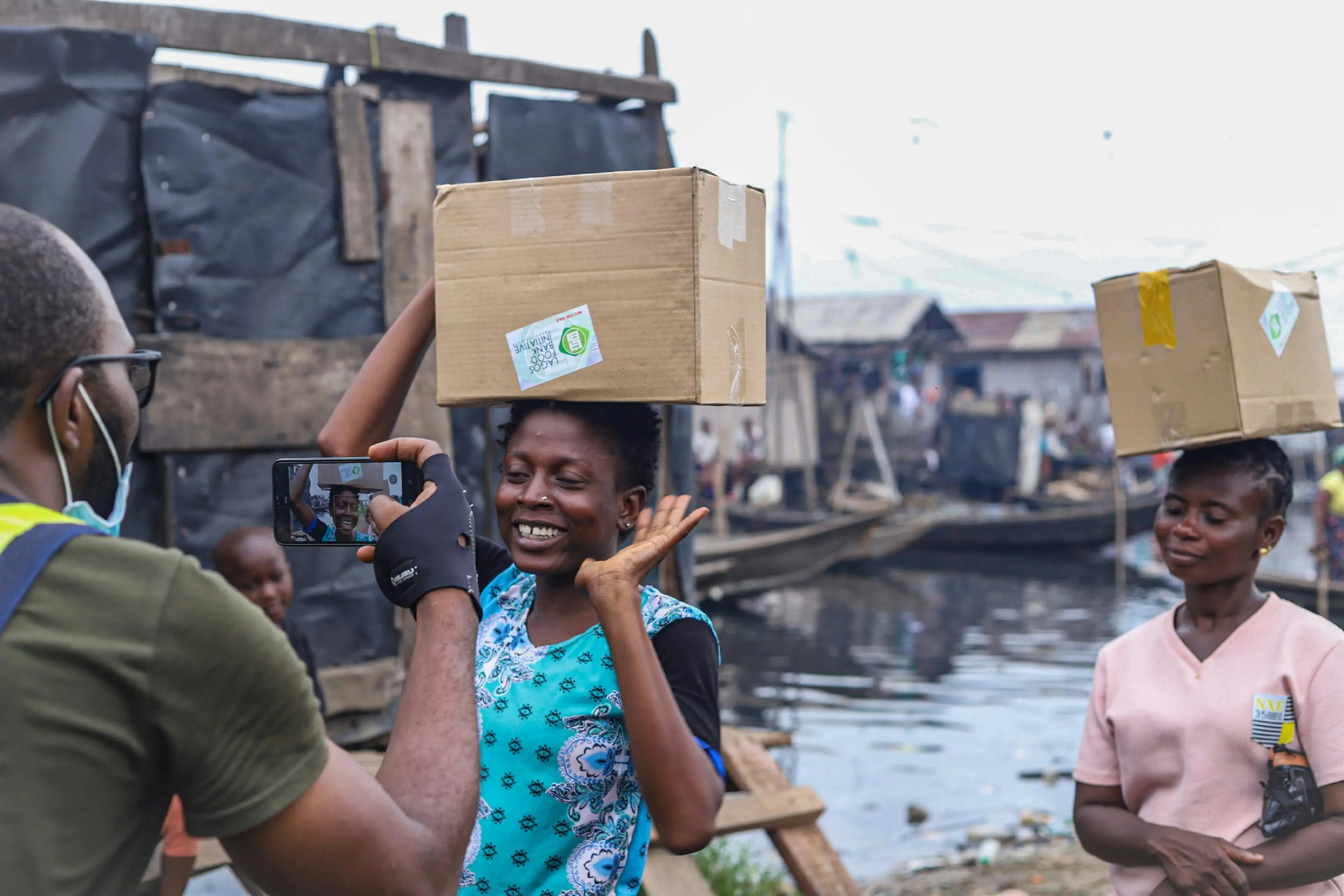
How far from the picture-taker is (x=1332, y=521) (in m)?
11.5

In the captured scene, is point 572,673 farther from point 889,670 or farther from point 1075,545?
point 1075,545

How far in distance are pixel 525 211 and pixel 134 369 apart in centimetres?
78

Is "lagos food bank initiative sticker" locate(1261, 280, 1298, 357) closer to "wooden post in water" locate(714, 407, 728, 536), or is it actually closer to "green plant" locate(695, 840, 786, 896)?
"green plant" locate(695, 840, 786, 896)

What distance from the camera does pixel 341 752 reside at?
126 centimetres

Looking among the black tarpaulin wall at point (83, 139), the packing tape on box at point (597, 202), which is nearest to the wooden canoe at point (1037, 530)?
the black tarpaulin wall at point (83, 139)

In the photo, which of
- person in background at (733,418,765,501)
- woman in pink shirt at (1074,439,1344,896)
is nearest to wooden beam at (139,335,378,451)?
woman in pink shirt at (1074,439,1344,896)

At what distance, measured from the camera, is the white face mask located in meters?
1.23

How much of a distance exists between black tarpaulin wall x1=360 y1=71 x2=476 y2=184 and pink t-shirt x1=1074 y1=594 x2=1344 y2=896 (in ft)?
10.9

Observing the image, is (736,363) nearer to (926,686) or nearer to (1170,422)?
(1170,422)

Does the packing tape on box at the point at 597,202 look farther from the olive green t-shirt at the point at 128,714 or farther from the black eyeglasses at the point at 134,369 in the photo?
the olive green t-shirt at the point at 128,714

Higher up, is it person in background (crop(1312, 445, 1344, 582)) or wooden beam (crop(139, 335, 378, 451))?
wooden beam (crop(139, 335, 378, 451))

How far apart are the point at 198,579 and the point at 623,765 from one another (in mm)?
959

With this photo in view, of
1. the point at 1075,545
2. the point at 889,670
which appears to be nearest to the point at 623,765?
the point at 889,670

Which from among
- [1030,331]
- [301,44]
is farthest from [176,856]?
[1030,331]
